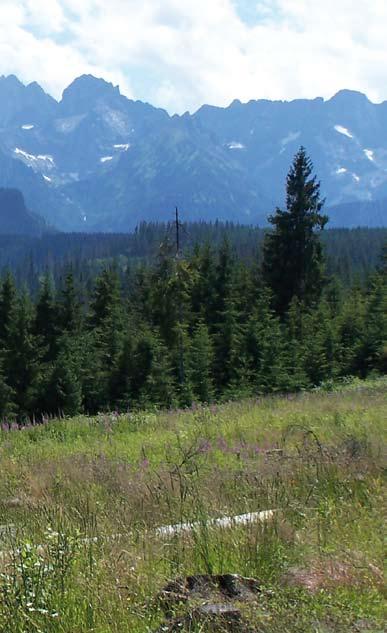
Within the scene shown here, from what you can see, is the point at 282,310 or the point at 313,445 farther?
the point at 282,310

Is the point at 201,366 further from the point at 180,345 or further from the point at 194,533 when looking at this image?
the point at 194,533

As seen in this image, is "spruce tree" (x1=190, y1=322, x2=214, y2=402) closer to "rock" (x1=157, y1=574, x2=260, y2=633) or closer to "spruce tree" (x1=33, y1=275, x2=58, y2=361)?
"spruce tree" (x1=33, y1=275, x2=58, y2=361)

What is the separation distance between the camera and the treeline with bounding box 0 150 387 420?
89.5 ft

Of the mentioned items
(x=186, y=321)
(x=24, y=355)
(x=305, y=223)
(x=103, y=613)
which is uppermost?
(x=305, y=223)

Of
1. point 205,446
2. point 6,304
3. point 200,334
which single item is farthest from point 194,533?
point 6,304

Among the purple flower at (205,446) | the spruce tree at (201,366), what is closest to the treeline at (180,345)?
the spruce tree at (201,366)

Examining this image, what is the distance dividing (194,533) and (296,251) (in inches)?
1454

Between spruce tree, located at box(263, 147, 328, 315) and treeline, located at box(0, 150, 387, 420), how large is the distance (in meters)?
0.07

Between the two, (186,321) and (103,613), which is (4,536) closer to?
(103,613)

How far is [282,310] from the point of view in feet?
127

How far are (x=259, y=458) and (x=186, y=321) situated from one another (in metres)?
27.3

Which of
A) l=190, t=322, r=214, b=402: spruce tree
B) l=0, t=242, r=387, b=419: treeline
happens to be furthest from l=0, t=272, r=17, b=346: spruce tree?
l=190, t=322, r=214, b=402: spruce tree

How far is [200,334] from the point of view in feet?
100

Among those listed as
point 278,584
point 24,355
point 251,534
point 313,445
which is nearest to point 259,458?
point 313,445
